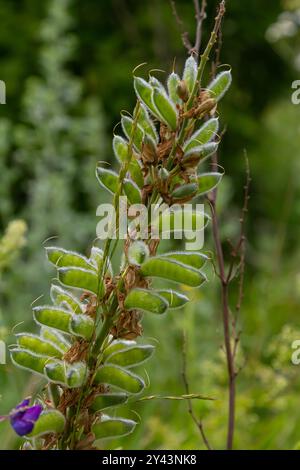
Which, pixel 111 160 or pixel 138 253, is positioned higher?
pixel 111 160

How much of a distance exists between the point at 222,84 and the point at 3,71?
6242 millimetres

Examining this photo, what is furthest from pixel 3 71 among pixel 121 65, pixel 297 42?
pixel 297 42

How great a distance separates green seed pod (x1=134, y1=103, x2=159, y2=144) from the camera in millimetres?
1270

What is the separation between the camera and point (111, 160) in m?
8.20

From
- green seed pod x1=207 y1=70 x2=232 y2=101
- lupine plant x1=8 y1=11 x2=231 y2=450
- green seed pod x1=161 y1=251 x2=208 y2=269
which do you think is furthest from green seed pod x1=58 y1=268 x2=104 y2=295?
green seed pod x1=207 y1=70 x2=232 y2=101

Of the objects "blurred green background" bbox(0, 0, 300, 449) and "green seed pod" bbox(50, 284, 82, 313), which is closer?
"green seed pod" bbox(50, 284, 82, 313)

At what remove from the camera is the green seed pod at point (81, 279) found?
1244 millimetres

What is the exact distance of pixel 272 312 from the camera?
5.68m

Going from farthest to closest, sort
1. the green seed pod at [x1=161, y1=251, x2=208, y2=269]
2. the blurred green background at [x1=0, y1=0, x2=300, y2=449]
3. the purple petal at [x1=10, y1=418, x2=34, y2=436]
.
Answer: the blurred green background at [x1=0, y1=0, x2=300, y2=449]
the green seed pod at [x1=161, y1=251, x2=208, y2=269]
the purple petal at [x1=10, y1=418, x2=34, y2=436]

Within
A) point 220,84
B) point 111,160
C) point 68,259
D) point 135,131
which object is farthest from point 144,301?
point 111,160

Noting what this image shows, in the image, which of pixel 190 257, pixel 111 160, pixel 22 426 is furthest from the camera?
pixel 111 160

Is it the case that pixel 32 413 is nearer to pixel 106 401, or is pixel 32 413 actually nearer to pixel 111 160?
pixel 106 401

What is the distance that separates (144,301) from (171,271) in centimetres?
8

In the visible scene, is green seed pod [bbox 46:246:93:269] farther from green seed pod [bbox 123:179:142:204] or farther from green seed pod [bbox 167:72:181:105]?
green seed pod [bbox 167:72:181:105]
